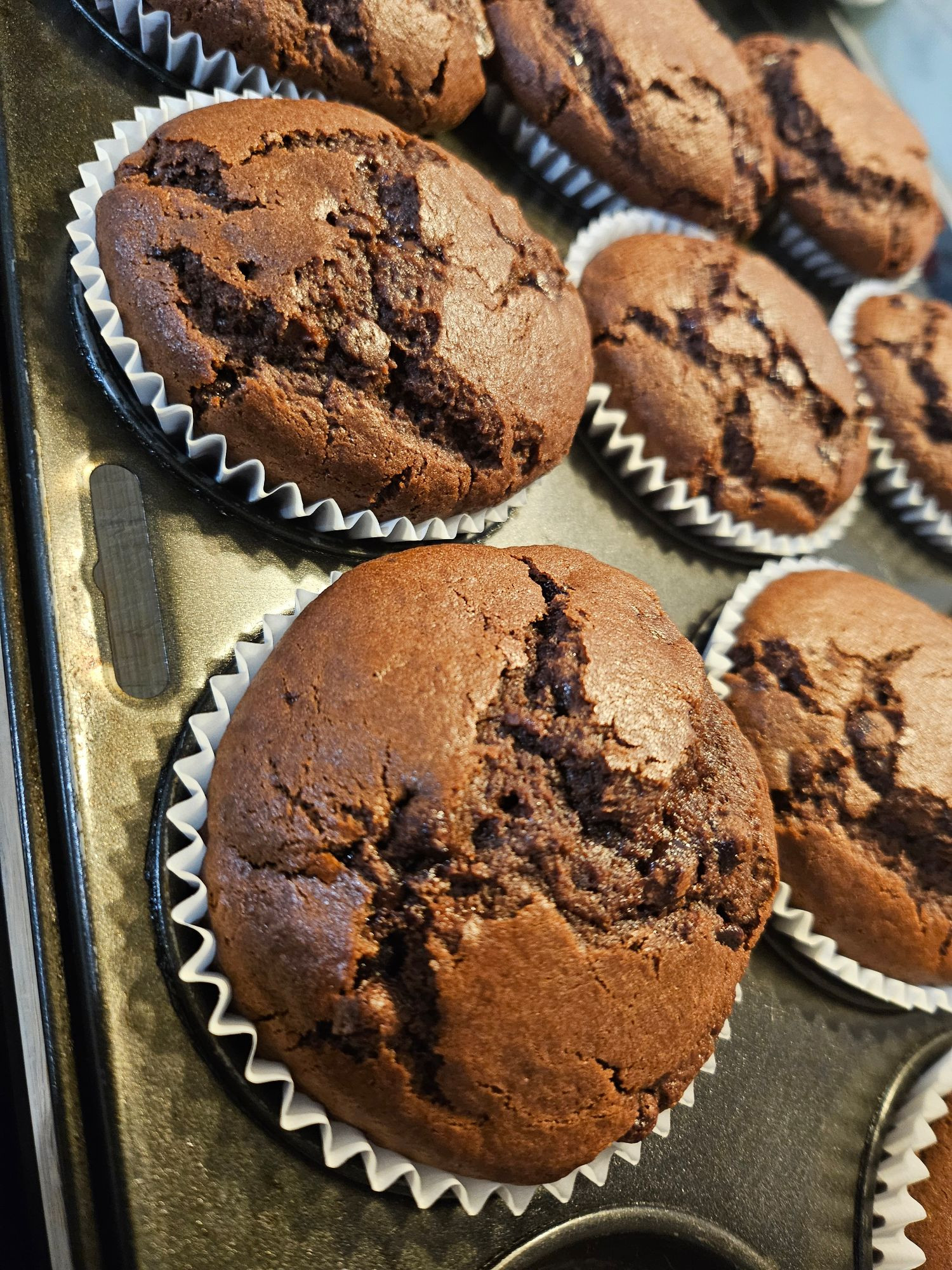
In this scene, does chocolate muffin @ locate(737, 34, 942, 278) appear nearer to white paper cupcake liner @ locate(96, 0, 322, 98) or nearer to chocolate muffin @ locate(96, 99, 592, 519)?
chocolate muffin @ locate(96, 99, 592, 519)

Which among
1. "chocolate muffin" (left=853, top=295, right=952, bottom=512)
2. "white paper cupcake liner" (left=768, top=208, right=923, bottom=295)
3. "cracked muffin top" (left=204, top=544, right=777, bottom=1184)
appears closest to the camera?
"cracked muffin top" (left=204, top=544, right=777, bottom=1184)

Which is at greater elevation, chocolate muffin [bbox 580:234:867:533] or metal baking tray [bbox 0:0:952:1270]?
chocolate muffin [bbox 580:234:867:533]

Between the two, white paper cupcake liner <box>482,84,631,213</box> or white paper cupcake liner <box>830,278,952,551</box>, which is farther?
white paper cupcake liner <box>830,278,952,551</box>

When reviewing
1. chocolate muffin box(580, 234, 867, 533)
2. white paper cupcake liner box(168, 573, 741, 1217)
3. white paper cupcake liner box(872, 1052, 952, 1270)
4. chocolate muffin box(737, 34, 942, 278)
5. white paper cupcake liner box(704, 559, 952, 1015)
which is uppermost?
chocolate muffin box(737, 34, 942, 278)

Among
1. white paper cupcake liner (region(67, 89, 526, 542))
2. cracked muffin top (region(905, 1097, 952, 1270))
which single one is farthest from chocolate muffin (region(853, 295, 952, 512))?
cracked muffin top (region(905, 1097, 952, 1270))

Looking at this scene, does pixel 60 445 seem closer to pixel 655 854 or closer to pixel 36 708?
pixel 36 708

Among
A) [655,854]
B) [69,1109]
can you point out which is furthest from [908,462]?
[69,1109]

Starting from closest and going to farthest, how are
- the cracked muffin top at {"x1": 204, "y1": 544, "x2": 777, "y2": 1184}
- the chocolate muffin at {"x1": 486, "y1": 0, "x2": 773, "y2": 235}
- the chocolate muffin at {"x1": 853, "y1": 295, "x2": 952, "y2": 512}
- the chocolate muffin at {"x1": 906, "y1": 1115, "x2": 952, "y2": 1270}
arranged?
1. the cracked muffin top at {"x1": 204, "y1": 544, "x2": 777, "y2": 1184}
2. the chocolate muffin at {"x1": 906, "y1": 1115, "x2": 952, "y2": 1270}
3. the chocolate muffin at {"x1": 486, "y1": 0, "x2": 773, "y2": 235}
4. the chocolate muffin at {"x1": 853, "y1": 295, "x2": 952, "y2": 512}
